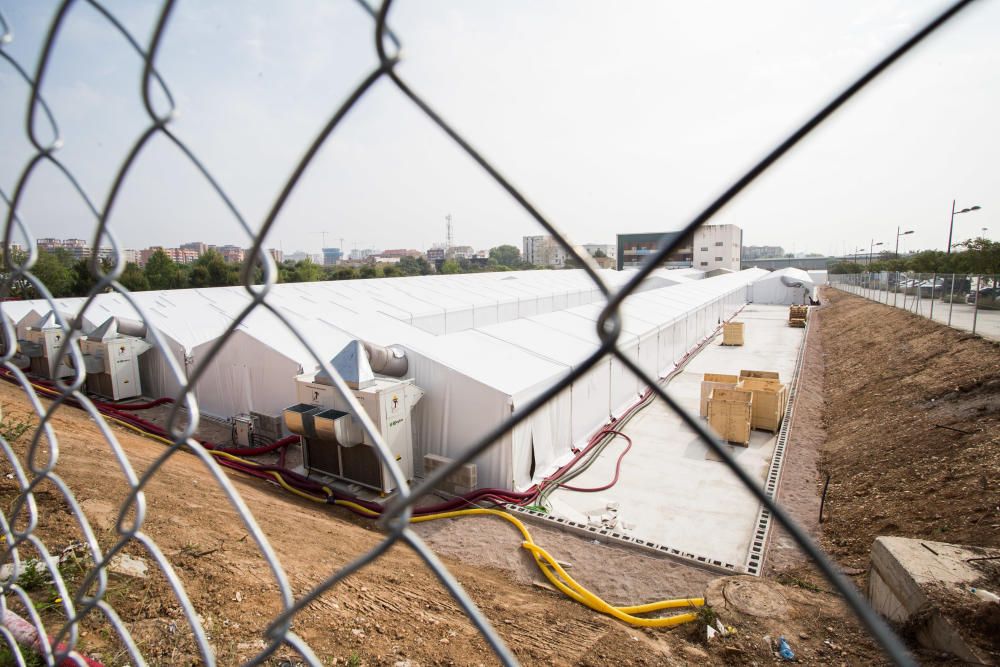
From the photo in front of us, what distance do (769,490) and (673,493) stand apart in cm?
148

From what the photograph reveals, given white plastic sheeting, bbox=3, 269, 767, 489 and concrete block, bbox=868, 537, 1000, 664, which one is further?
white plastic sheeting, bbox=3, 269, 767, 489

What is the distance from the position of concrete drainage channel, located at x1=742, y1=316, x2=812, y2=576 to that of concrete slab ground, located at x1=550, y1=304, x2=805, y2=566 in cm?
8

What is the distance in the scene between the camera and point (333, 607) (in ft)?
11.2

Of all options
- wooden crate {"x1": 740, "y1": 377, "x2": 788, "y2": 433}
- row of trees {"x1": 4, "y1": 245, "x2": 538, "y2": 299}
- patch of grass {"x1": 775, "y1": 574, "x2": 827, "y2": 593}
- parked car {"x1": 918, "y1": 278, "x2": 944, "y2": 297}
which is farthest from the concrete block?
parked car {"x1": 918, "y1": 278, "x2": 944, "y2": 297}

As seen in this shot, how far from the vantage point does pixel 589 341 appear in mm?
10258

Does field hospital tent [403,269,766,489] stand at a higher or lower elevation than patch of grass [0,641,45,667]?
lower

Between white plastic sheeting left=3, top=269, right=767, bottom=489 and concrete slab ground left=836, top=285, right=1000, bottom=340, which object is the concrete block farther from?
concrete slab ground left=836, top=285, right=1000, bottom=340

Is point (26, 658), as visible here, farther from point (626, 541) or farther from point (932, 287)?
point (932, 287)

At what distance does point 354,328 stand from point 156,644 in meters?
8.89

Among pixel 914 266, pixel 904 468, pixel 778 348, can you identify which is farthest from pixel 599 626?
pixel 914 266

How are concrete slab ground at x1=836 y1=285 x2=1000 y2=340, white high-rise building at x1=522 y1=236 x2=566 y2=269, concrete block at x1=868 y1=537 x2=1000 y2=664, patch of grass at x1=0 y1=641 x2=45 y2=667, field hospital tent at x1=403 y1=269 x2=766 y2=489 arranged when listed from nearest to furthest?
white high-rise building at x1=522 y1=236 x2=566 y2=269, patch of grass at x1=0 y1=641 x2=45 y2=667, concrete block at x1=868 y1=537 x2=1000 y2=664, field hospital tent at x1=403 y1=269 x2=766 y2=489, concrete slab ground at x1=836 y1=285 x2=1000 y2=340

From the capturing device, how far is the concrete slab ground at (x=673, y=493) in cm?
600

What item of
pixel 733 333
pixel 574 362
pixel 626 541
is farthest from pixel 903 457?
pixel 733 333

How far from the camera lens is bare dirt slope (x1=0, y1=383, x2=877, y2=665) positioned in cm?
277
